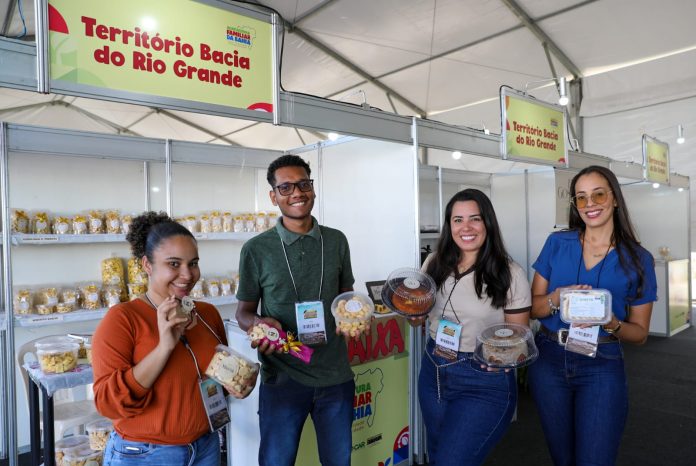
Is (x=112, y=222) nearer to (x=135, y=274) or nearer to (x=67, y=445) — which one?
(x=135, y=274)

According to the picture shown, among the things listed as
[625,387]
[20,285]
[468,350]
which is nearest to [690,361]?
[625,387]

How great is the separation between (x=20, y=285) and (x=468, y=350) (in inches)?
142

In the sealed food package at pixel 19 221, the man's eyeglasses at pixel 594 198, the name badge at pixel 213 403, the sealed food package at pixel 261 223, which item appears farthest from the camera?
the sealed food package at pixel 261 223

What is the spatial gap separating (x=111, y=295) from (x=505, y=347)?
10.7ft

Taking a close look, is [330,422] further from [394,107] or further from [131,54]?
[394,107]

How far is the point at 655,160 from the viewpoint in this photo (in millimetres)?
5789

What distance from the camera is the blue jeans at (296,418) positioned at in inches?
66.0

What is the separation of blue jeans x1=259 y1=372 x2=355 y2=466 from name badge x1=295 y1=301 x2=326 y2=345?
0.18 m

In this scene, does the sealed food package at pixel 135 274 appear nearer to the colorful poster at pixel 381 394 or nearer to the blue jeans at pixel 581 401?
the colorful poster at pixel 381 394

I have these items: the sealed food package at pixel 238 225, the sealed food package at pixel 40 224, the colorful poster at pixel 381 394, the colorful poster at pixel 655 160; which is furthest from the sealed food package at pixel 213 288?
the colorful poster at pixel 655 160

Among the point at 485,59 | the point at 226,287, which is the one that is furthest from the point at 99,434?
the point at 485,59

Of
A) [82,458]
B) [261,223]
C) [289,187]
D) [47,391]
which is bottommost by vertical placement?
[82,458]

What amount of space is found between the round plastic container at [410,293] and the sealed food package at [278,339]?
0.41m

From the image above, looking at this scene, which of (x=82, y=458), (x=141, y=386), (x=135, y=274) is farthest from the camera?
(x=135, y=274)
